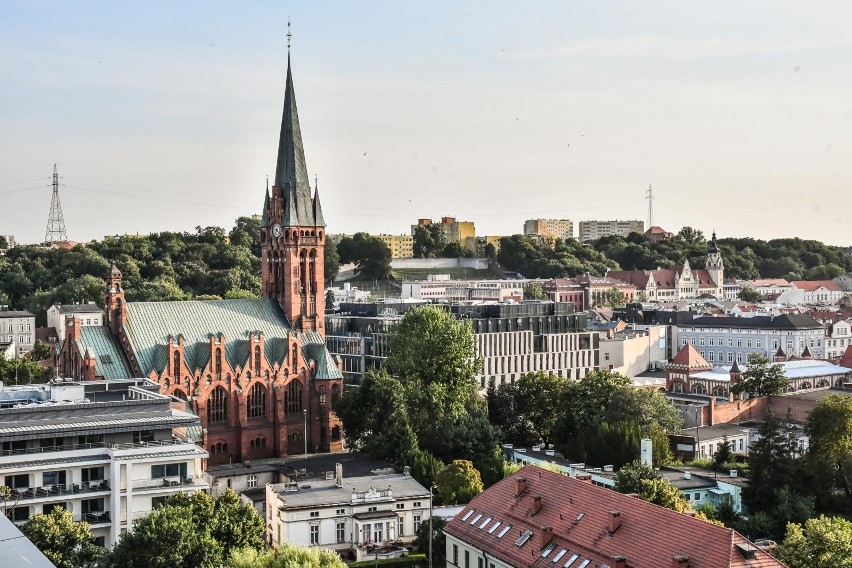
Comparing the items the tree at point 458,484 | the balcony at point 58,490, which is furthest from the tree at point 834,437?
the balcony at point 58,490

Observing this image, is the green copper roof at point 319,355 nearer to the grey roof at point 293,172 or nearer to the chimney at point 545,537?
the grey roof at point 293,172

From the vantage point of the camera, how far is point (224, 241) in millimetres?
188000

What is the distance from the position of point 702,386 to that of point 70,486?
7301 centimetres

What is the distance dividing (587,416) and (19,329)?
3865 inches

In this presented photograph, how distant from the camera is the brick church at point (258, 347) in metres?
79.1

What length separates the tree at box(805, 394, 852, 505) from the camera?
68625 mm

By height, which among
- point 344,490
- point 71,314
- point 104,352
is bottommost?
point 344,490

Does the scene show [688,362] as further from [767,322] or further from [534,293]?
[534,293]

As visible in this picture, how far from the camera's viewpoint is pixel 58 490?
53375mm

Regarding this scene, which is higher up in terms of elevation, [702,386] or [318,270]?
[318,270]

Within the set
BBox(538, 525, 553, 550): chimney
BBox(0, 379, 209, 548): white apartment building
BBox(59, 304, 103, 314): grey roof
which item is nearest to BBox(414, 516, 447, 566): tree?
BBox(538, 525, 553, 550): chimney

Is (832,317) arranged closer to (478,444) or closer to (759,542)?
(478,444)

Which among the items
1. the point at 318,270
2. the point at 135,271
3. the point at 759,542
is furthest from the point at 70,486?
the point at 135,271

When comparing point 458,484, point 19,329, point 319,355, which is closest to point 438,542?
point 458,484
